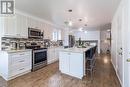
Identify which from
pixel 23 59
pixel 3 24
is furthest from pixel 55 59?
pixel 3 24

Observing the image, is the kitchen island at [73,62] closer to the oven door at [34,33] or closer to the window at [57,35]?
the oven door at [34,33]

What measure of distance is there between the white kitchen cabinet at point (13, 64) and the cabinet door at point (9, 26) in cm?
70

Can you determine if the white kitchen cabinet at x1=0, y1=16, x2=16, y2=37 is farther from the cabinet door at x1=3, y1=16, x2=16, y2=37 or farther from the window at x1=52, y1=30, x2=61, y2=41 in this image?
the window at x1=52, y1=30, x2=61, y2=41

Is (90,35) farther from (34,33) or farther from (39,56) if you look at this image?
(39,56)

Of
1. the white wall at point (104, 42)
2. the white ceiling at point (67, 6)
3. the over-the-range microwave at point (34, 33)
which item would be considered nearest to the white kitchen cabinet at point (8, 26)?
the white ceiling at point (67, 6)

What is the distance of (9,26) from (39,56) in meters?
1.81

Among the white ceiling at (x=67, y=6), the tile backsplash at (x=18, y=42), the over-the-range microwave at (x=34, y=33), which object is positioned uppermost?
the white ceiling at (x=67, y=6)

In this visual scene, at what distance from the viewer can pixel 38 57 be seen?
477 centimetres

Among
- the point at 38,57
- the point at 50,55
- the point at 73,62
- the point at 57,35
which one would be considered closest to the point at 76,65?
the point at 73,62

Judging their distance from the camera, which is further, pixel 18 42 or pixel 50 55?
pixel 50 55

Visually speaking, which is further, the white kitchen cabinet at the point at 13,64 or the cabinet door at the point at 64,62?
the cabinet door at the point at 64,62

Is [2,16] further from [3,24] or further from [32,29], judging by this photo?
[32,29]

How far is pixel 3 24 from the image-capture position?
11.6 feet

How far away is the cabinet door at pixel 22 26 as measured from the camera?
161 inches
